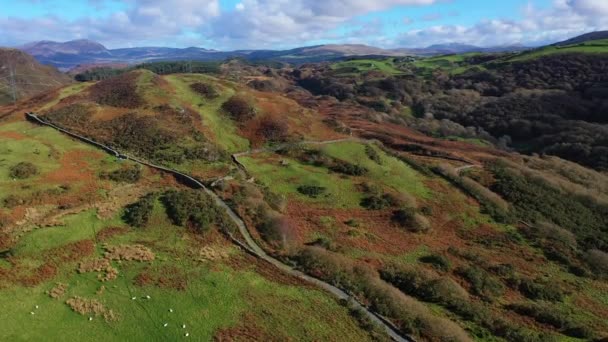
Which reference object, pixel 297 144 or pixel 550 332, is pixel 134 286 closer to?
pixel 550 332

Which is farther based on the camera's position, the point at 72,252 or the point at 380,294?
the point at 72,252

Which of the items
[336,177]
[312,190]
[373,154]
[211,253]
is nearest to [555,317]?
[211,253]

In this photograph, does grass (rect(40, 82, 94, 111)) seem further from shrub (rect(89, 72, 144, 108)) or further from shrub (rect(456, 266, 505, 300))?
shrub (rect(456, 266, 505, 300))

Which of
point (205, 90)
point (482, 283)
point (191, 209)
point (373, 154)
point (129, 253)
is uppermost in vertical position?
point (205, 90)

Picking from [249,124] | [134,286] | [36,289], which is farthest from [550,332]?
[249,124]

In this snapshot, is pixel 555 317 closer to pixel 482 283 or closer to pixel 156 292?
pixel 482 283

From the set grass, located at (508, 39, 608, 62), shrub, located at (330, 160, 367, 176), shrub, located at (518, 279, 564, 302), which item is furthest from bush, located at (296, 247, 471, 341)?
grass, located at (508, 39, 608, 62)

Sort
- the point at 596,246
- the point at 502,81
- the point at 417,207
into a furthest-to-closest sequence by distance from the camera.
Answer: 1. the point at 502,81
2. the point at 417,207
3. the point at 596,246
